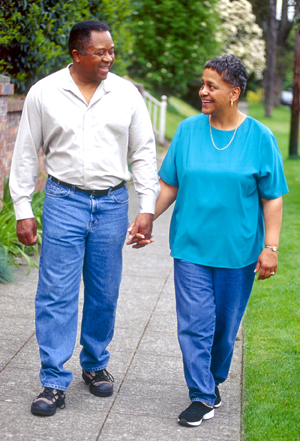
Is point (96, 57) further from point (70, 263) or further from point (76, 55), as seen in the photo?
point (70, 263)

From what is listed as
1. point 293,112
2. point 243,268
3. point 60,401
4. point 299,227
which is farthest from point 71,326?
point 293,112

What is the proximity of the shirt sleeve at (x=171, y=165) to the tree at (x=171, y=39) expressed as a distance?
16177 mm

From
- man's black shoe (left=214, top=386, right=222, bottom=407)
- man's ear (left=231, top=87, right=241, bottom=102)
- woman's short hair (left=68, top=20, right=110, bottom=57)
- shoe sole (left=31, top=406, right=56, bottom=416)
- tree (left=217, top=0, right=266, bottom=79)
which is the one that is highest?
woman's short hair (left=68, top=20, right=110, bottom=57)

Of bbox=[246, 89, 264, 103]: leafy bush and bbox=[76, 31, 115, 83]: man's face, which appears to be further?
bbox=[246, 89, 264, 103]: leafy bush

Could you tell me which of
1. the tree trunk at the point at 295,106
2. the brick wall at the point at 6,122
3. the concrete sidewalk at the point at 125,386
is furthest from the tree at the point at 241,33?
the concrete sidewalk at the point at 125,386

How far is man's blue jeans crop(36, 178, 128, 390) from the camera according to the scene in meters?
3.03

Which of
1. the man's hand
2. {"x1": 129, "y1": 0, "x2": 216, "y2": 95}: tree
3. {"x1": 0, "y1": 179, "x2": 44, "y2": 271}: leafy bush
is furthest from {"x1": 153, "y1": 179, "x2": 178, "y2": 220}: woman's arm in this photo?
{"x1": 129, "y1": 0, "x2": 216, "y2": 95}: tree

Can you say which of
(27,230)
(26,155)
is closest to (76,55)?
(26,155)

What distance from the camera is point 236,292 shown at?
3.06 metres

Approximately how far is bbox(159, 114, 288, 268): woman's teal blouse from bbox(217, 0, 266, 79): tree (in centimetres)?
2713

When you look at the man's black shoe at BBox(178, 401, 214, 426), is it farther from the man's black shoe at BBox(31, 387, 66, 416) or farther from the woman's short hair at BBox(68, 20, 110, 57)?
the woman's short hair at BBox(68, 20, 110, 57)

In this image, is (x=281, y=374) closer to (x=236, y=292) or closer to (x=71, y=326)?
(x=236, y=292)

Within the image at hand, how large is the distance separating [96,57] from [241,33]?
31.8 m

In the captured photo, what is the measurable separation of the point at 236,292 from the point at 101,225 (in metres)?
0.76
